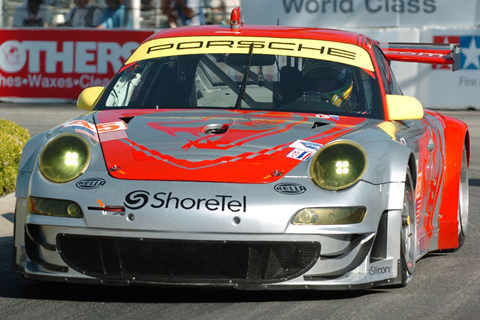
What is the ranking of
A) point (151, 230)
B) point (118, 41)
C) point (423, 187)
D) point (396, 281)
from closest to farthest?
point (151, 230) < point (396, 281) < point (423, 187) < point (118, 41)

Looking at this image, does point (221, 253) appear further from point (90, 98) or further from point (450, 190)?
point (450, 190)

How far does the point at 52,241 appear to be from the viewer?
4543 millimetres

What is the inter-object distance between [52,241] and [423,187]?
1944 millimetres

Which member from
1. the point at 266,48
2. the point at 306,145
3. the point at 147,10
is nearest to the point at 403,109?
the point at 306,145

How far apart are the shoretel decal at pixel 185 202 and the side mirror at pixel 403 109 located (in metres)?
1.32

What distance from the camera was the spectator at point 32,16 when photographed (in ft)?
59.2

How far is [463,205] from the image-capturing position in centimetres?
679

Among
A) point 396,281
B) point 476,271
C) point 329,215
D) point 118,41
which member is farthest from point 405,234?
point 118,41

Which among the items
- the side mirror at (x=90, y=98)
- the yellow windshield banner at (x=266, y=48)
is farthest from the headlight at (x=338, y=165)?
the side mirror at (x=90, y=98)

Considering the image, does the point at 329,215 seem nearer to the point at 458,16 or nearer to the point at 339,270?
the point at 339,270

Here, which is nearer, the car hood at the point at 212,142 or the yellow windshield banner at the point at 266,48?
the car hood at the point at 212,142

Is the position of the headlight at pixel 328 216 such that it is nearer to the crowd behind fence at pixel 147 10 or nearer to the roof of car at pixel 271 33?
the roof of car at pixel 271 33

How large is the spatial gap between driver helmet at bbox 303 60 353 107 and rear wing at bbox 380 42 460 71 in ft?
4.27

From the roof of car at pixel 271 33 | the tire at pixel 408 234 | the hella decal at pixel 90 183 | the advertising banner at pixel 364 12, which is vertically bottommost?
the advertising banner at pixel 364 12
